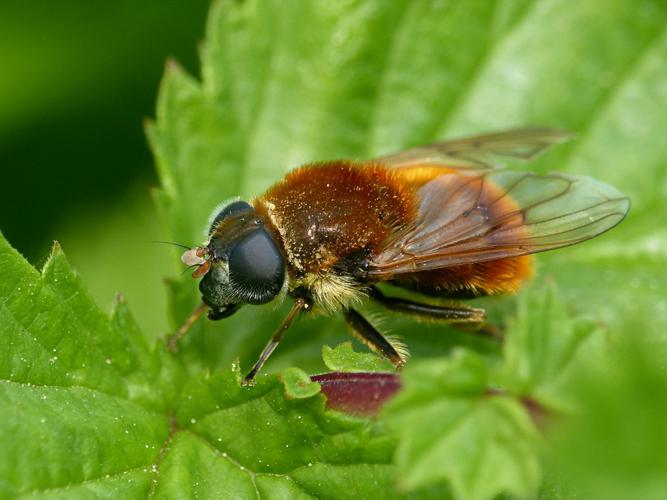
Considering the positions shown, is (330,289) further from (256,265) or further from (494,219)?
(494,219)

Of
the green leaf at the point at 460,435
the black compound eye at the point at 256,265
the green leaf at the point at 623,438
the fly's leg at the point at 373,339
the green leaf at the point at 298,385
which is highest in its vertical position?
the black compound eye at the point at 256,265

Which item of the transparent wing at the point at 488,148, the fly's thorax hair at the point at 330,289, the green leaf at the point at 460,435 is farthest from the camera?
the transparent wing at the point at 488,148

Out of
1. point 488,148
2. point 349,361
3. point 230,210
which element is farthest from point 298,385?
point 488,148

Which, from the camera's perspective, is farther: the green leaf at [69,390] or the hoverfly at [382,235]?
the hoverfly at [382,235]

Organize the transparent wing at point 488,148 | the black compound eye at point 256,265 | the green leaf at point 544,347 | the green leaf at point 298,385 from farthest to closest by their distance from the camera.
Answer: the transparent wing at point 488,148 < the black compound eye at point 256,265 < the green leaf at point 298,385 < the green leaf at point 544,347

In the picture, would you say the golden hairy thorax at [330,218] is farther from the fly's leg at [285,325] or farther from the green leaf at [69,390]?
the green leaf at [69,390]

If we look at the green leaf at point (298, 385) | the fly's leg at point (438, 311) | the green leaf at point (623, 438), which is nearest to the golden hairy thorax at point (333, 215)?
the fly's leg at point (438, 311)

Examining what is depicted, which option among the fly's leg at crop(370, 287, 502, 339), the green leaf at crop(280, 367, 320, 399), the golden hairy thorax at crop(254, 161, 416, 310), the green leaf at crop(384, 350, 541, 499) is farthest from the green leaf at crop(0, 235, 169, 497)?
the green leaf at crop(384, 350, 541, 499)

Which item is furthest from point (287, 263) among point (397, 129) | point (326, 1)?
point (326, 1)
